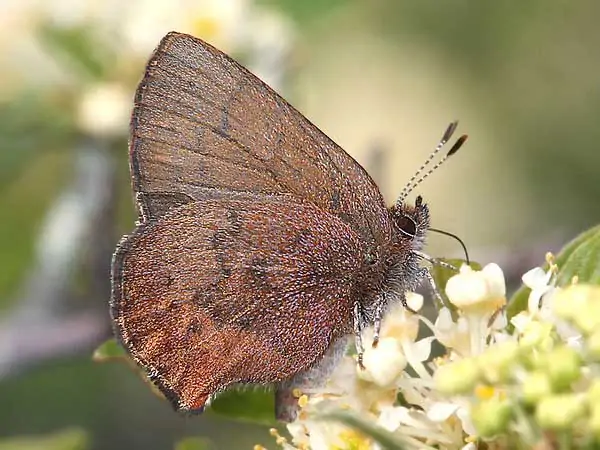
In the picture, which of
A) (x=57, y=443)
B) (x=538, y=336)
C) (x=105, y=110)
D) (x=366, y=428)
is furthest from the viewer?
(x=105, y=110)

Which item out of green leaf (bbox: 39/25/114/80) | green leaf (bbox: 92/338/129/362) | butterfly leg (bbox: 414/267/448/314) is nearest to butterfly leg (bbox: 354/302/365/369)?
butterfly leg (bbox: 414/267/448/314)

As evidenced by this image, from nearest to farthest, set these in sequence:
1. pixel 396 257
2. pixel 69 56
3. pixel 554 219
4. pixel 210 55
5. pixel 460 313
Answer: pixel 460 313 → pixel 210 55 → pixel 396 257 → pixel 69 56 → pixel 554 219

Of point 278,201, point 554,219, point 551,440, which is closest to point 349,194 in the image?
point 278,201

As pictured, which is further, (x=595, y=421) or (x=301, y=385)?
(x=301, y=385)

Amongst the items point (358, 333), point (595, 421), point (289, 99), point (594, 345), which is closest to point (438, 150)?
point (358, 333)

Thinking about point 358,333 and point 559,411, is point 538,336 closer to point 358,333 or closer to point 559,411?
point 559,411

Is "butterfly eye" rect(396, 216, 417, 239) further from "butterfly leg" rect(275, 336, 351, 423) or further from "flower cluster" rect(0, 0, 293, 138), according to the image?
"flower cluster" rect(0, 0, 293, 138)

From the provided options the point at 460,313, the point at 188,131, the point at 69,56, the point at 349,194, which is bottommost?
the point at 460,313

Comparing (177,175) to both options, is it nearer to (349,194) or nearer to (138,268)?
(138,268)
